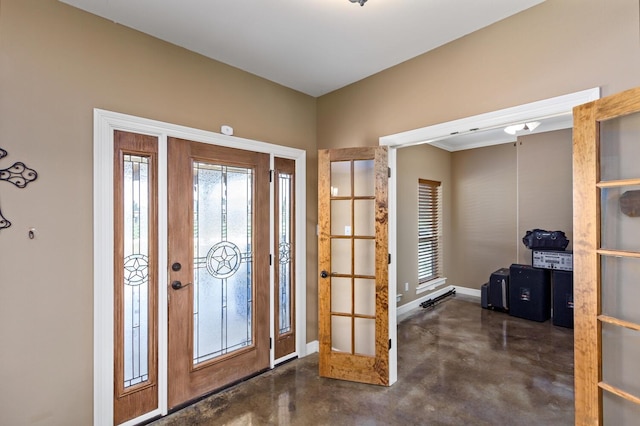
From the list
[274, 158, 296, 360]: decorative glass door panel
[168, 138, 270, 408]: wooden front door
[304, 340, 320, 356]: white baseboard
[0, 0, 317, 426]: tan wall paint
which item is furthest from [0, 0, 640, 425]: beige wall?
[304, 340, 320, 356]: white baseboard

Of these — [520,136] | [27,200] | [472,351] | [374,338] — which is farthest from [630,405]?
[520,136]

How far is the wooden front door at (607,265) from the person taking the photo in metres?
1.56

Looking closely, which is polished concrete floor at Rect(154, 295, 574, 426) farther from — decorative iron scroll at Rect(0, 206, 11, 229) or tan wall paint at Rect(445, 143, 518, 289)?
tan wall paint at Rect(445, 143, 518, 289)

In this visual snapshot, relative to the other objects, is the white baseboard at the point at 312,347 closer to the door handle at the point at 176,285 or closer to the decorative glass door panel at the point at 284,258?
the decorative glass door panel at the point at 284,258

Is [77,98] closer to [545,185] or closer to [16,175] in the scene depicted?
[16,175]

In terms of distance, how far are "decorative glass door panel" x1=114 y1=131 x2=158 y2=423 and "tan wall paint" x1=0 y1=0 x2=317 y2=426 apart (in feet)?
0.57

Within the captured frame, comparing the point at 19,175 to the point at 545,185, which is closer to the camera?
the point at 19,175

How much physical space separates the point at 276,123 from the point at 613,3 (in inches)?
100

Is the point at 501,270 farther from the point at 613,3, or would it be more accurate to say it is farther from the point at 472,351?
the point at 613,3

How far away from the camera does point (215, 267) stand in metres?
2.66

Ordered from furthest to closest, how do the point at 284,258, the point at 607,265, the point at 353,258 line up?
the point at 284,258 → the point at 353,258 → the point at 607,265

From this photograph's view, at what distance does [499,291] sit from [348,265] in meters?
3.32

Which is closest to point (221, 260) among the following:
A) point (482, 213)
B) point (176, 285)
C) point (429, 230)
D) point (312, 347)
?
point (176, 285)

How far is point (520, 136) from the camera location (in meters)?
5.03
